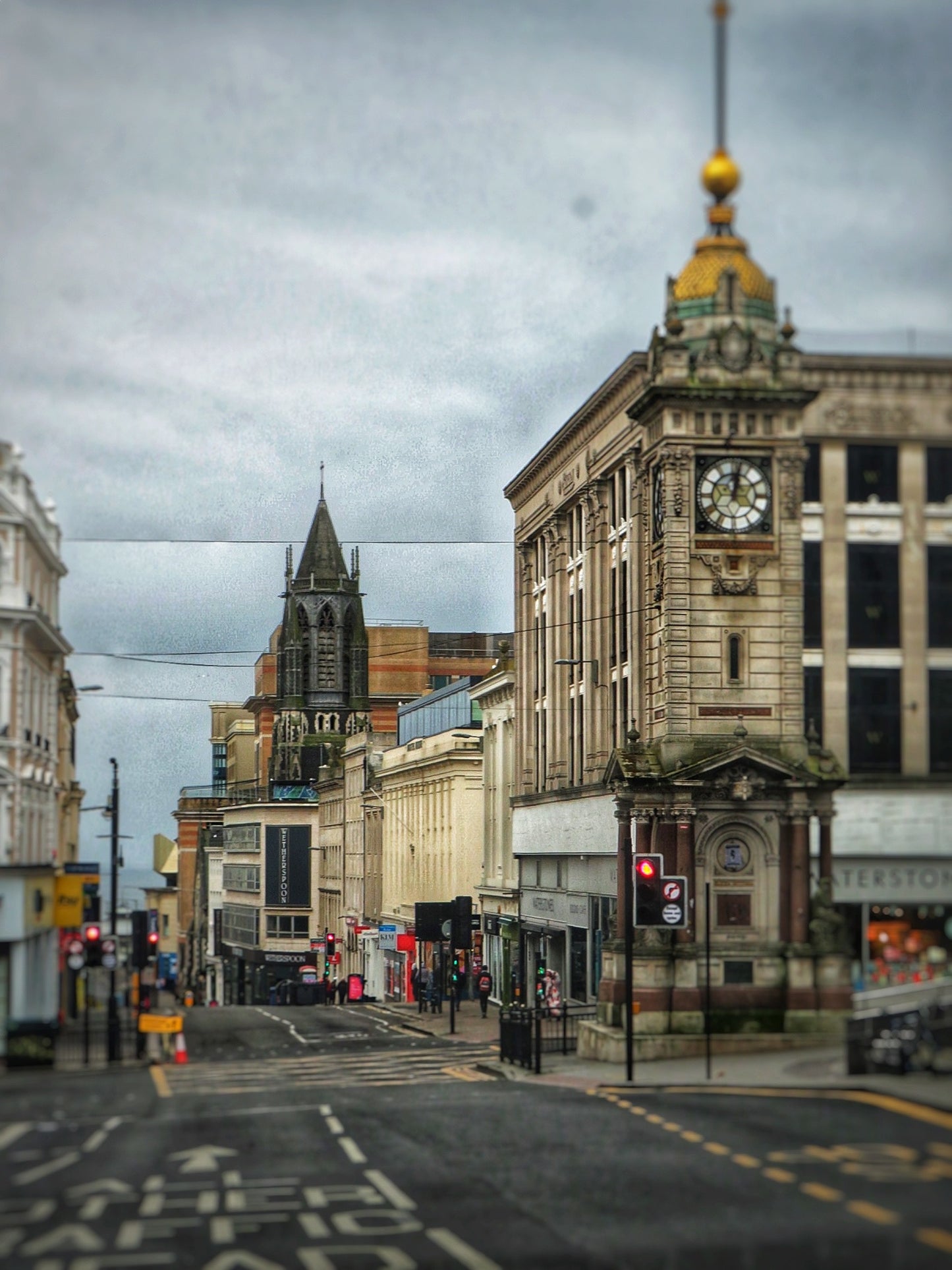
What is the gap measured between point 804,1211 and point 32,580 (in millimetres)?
15423

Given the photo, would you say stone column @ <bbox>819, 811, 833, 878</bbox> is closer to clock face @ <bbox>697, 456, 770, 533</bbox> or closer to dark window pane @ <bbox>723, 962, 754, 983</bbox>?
dark window pane @ <bbox>723, 962, 754, 983</bbox>

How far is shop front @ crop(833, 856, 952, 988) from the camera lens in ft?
93.8

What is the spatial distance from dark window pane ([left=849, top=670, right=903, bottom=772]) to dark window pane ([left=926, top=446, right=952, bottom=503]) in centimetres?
326

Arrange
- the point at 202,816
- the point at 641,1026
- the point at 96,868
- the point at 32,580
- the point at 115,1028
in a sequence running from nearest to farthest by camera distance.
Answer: the point at 32,580 → the point at 96,868 → the point at 115,1028 → the point at 641,1026 → the point at 202,816

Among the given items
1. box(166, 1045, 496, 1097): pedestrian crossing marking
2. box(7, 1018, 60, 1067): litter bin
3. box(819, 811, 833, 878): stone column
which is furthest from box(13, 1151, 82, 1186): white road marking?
box(819, 811, 833, 878): stone column

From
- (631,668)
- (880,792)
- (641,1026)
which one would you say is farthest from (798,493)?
(631,668)

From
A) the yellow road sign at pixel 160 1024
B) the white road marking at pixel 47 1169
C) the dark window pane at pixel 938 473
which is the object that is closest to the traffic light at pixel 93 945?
the yellow road sign at pixel 160 1024

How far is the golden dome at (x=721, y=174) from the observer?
28.7m

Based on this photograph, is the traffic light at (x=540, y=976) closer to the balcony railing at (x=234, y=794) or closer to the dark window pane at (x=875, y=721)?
the balcony railing at (x=234, y=794)

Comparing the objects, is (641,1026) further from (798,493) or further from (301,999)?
(301,999)

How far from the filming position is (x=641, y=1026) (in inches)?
2030

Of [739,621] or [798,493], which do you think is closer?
[798,493]

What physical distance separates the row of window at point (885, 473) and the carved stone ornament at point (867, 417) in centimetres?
32

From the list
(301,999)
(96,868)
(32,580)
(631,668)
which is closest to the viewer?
(32,580)
